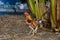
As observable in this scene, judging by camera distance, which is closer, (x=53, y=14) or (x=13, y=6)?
(x=53, y=14)

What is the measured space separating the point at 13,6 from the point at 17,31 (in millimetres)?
610

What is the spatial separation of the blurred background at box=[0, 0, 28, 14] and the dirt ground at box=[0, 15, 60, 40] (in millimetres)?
176

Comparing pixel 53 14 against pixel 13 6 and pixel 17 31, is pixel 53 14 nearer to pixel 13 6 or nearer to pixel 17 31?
pixel 17 31

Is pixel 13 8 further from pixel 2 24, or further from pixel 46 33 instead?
pixel 46 33

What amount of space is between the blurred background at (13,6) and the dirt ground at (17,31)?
18 centimetres

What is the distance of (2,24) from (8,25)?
0.08 metres

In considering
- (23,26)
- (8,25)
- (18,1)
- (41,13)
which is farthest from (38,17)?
(18,1)

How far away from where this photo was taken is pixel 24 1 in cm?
214

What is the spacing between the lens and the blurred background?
2115 millimetres

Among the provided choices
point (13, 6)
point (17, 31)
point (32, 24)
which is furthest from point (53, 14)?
point (13, 6)

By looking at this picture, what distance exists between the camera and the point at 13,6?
2158 millimetres

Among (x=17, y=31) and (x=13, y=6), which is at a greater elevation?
(x=13, y=6)

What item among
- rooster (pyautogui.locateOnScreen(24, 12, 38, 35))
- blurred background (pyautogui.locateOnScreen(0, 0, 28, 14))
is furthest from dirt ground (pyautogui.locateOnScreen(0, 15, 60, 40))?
blurred background (pyautogui.locateOnScreen(0, 0, 28, 14))

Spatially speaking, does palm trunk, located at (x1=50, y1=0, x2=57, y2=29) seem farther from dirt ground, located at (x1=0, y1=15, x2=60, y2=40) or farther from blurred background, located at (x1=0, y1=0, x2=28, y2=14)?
blurred background, located at (x1=0, y1=0, x2=28, y2=14)
